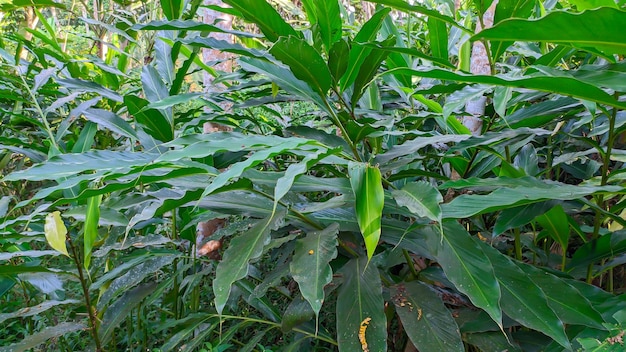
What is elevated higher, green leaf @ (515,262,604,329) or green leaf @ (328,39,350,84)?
green leaf @ (328,39,350,84)

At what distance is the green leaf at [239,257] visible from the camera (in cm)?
64

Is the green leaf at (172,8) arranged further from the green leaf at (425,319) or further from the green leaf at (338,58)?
the green leaf at (425,319)

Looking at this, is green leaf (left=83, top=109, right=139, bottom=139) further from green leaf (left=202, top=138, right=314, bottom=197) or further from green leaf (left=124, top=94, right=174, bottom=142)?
green leaf (left=202, top=138, right=314, bottom=197)

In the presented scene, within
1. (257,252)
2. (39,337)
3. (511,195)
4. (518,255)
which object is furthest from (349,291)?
(39,337)

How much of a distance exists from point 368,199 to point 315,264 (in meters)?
0.12

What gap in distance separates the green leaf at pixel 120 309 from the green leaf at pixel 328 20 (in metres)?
0.67

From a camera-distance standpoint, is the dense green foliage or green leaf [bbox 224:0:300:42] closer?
the dense green foliage

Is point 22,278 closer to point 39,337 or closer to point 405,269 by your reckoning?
point 39,337

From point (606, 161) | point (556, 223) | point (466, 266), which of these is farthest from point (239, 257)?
point (606, 161)

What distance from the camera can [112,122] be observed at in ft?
3.83

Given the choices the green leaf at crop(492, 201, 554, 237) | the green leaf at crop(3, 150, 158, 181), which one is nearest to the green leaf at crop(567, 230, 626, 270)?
the green leaf at crop(492, 201, 554, 237)

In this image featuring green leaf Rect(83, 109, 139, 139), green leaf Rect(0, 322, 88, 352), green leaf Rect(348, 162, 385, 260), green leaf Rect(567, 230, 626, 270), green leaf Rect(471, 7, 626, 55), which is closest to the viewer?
green leaf Rect(471, 7, 626, 55)

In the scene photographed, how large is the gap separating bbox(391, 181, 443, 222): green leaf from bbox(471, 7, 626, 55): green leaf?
0.22 metres

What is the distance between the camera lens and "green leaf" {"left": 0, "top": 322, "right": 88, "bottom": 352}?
38.6 inches
